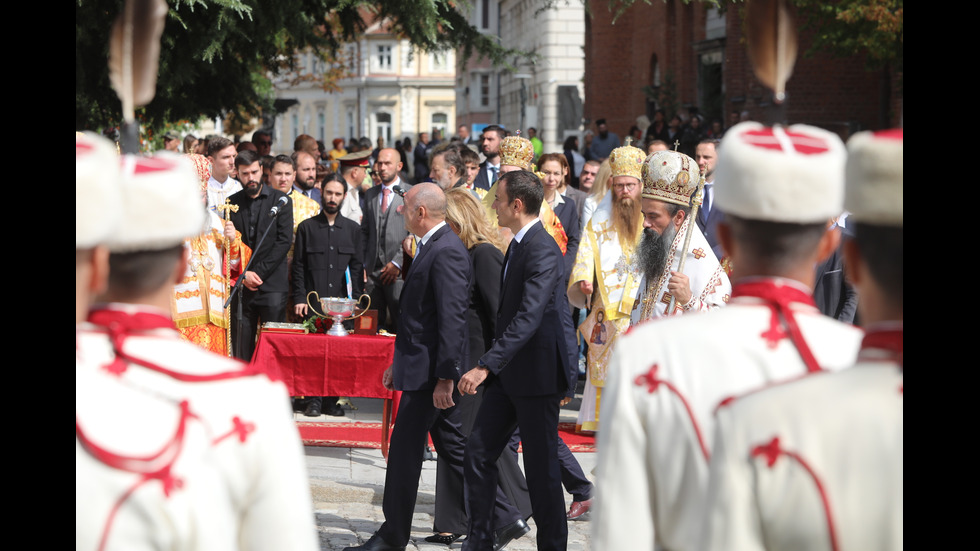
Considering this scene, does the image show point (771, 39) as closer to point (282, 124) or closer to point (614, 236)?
point (614, 236)

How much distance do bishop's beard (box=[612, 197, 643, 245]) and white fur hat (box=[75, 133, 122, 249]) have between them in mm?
6339

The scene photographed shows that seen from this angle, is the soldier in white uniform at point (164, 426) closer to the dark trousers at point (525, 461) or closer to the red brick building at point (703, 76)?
the dark trousers at point (525, 461)

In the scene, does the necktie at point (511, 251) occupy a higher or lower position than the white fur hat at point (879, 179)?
lower

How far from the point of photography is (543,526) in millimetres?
6238

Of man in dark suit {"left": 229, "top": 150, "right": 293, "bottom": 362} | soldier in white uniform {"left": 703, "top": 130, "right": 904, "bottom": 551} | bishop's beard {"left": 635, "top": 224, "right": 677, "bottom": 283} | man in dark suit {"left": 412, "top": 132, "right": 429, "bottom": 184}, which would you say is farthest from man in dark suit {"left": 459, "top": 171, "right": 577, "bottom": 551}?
man in dark suit {"left": 412, "top": 132, "right": 429, "bottom": 184}

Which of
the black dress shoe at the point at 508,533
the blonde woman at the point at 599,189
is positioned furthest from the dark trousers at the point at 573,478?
the blonde woman at the point at 599,189

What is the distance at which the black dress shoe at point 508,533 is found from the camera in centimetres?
685

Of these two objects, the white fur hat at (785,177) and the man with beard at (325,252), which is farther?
the man with beard at (325,252)

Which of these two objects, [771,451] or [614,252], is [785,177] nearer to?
[771,451]

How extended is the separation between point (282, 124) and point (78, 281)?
11027 cm

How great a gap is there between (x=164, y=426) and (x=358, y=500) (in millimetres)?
5730

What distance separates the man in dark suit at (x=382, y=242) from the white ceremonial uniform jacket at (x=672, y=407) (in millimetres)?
8144

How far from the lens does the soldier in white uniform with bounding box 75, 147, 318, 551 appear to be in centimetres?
253
